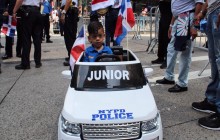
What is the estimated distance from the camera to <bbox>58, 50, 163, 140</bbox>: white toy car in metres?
2.95

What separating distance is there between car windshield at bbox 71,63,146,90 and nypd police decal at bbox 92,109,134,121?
1.63 ft

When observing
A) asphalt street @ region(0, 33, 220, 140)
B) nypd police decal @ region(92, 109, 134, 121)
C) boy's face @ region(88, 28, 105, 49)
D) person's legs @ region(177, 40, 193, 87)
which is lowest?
asphalt street @ region(0, 33, 220, 140)

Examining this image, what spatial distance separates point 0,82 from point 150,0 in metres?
25.7

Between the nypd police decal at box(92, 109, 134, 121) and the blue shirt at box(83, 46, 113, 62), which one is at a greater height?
the blue shirt at box(83, 46, 113, 62)

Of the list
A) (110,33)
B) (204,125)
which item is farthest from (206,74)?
(204,125)

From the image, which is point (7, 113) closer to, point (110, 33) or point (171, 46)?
point (171, 46)

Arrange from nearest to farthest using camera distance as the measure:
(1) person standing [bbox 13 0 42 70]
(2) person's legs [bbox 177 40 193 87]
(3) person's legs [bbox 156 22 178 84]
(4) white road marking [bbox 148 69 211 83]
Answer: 1. (2) person's legs [bbox 177 40 193 87]
2. (3) person's legs [bbox 156 22 178 84]
3. (4) white road marking [bbox 148 69 211 83]
4. (1) person standing [bbox 13 0 42 70]

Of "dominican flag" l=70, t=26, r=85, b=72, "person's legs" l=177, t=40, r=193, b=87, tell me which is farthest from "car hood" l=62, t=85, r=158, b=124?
"person's legs" l=177, t=40, r=193, b=87

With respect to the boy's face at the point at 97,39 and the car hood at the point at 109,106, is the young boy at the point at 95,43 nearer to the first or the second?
the boy's face at the point at 97,39

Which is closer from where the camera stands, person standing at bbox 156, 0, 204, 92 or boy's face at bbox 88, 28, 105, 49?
boy's face at bbox 88, 28, 105, 49

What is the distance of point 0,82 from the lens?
6.46 m

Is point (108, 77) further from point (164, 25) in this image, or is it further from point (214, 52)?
point (164, 25)

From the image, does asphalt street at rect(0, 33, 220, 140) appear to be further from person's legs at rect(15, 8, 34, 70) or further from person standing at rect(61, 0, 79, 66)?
person standing at rect(61, 0, 79, 66)

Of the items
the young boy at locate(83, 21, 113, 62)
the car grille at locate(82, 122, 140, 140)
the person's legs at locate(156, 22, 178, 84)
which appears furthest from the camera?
the person's legs at locate(156, 22, 178, 84)
